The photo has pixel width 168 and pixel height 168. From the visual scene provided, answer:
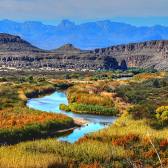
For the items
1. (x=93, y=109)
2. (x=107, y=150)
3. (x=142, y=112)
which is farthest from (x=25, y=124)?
(x=93, y=109)

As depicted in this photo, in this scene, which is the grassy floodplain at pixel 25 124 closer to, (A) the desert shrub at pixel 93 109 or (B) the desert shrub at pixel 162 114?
(B) the desert shrub at pixel 162 114

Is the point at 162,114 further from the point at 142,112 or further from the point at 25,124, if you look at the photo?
the point at 25,124

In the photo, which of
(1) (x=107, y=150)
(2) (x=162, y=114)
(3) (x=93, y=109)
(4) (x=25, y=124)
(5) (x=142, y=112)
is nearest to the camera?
(1) (x=107, y=150)

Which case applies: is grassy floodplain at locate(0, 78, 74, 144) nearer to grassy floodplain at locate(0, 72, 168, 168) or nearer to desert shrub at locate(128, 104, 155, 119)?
desert shrub at locate(128, 104, 155, 119)

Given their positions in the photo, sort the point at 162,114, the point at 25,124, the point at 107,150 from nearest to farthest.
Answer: the point at 107,150 → the point at 25,124 → the point at 162,114

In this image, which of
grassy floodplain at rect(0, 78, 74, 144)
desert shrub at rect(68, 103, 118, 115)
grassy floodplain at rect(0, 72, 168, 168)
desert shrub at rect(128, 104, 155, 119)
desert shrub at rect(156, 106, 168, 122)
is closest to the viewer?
grassy floodplain at rect(0, 72, 168, 168)

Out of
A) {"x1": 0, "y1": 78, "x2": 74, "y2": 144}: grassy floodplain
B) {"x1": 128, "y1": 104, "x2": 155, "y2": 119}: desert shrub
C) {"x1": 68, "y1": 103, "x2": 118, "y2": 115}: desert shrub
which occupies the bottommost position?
{"x1": 68, "y1": 103, "x2": 118, "y2": 115}: desert shrub

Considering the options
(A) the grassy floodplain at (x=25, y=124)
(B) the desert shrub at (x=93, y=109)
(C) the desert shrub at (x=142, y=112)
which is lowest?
(B) the desert shrub at (x=93, y=109)

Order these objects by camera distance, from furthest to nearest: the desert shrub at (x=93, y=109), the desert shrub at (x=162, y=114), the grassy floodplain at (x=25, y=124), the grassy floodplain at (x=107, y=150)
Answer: the desert shrub at (x=93, y=109)
the desert shrub at (x=162, y=114)
the grassy floodplain at (x=25, y=124)
the grassy floodplain at (x=107, y=150)

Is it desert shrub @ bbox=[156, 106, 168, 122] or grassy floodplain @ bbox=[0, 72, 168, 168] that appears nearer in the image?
grassy floodplain @ bbox=[0, 72, 168, 168]

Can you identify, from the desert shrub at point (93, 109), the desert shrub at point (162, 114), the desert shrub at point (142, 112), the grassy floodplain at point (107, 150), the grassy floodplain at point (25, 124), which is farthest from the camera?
the desert shrub at point (93, 109)

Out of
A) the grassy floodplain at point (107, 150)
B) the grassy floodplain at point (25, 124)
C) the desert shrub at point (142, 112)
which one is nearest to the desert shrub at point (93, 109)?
the grassy floodplain at point (25, 124)

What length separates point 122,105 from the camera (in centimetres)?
5662

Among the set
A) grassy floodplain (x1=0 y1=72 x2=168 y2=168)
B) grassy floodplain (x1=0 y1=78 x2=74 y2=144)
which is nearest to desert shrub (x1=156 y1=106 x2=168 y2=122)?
grassy floodplain (x1=0 y1=72 x2=168 y2=168)
